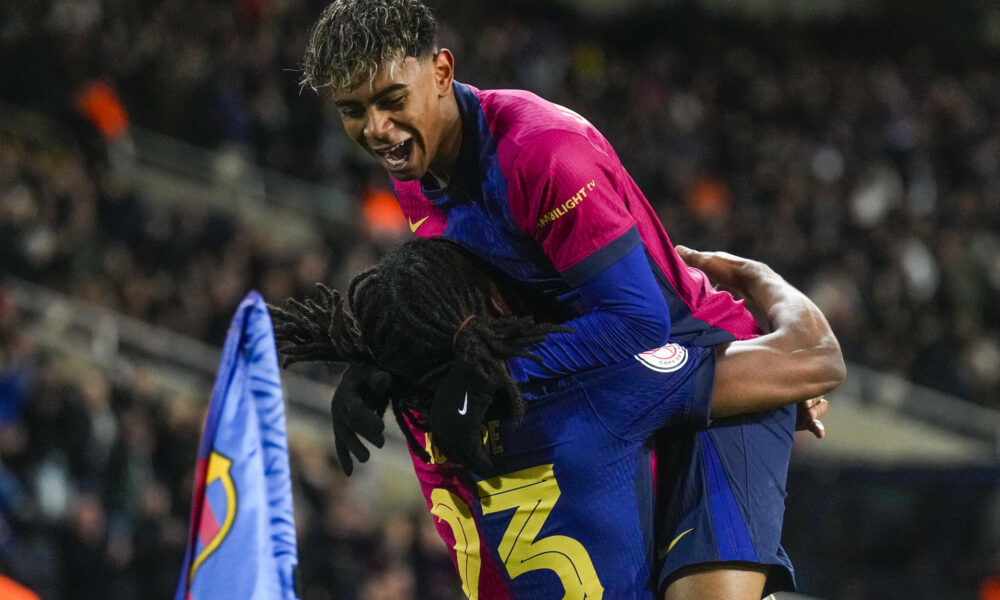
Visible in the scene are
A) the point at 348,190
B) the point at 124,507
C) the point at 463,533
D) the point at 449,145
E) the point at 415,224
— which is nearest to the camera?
the point at 449,145

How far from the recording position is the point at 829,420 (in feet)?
41.3

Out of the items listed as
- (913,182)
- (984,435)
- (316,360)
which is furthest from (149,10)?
(316,360)

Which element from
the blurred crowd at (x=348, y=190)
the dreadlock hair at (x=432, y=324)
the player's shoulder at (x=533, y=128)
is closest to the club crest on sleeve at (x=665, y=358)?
the dreadlock hair at (x=432, y=324)

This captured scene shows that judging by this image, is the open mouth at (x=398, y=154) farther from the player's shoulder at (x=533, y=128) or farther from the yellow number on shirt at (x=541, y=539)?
the yellow number on shirt at (x=541, y=539)

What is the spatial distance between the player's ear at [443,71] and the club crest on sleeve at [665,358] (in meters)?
0.75

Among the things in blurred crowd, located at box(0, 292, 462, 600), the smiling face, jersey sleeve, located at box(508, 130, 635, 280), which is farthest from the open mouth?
blurred crowd, located at box(0, 292, 462, 600)

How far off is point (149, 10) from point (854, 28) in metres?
9.45

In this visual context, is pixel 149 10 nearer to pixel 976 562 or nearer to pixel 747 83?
pixel 747 83

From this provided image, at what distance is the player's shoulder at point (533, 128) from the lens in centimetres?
284

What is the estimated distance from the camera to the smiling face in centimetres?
288

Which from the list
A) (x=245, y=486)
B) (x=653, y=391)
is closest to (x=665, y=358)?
(x=653, y=391)

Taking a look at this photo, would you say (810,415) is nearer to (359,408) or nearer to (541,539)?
(541,539)

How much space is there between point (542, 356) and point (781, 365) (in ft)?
2.01

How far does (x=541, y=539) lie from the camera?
9.76 feet
